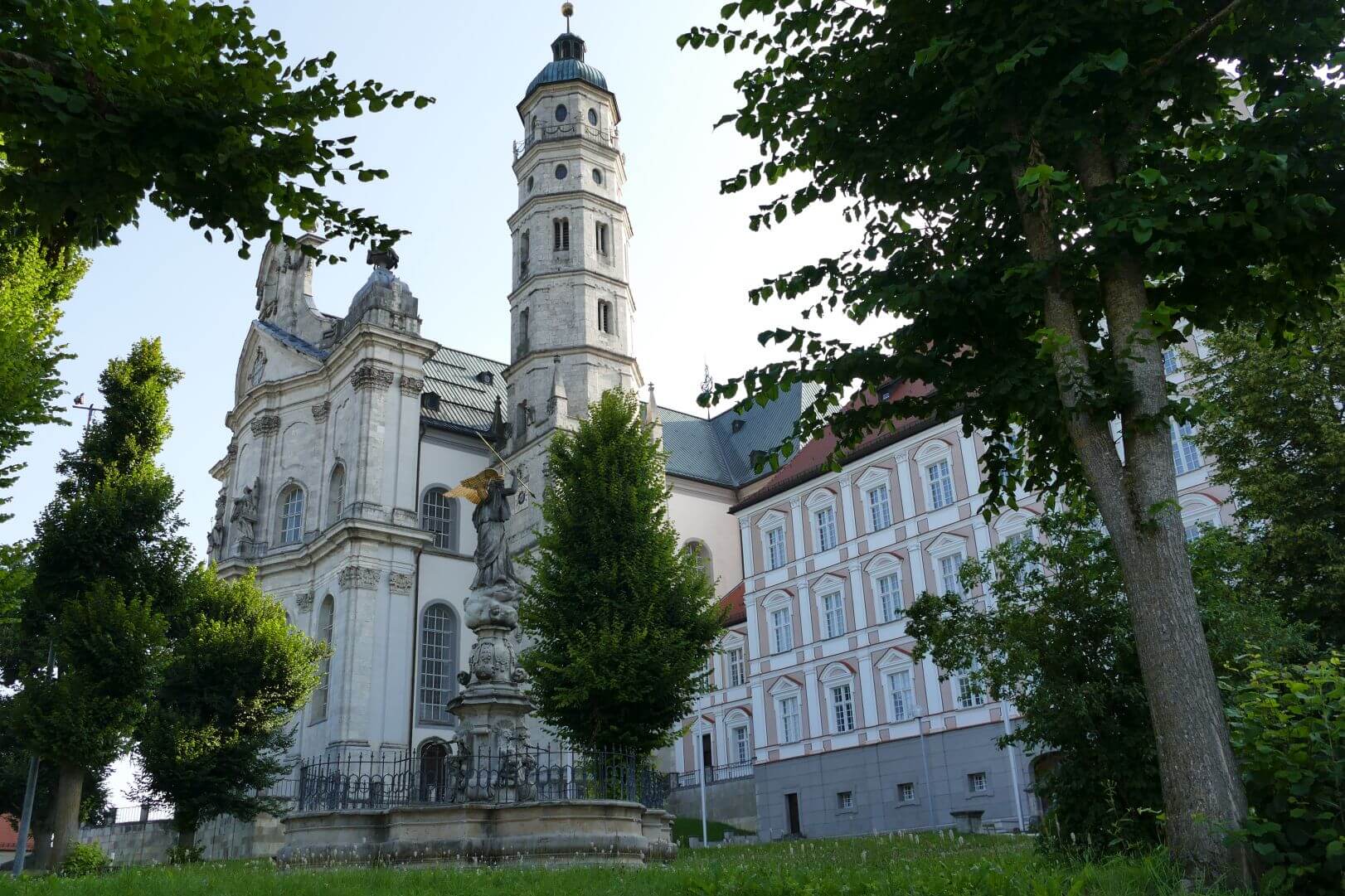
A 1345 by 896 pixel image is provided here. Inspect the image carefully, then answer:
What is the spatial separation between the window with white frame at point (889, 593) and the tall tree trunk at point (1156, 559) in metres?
26.9

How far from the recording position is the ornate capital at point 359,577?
39.4 metres

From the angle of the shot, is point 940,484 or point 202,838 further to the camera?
point 202,838

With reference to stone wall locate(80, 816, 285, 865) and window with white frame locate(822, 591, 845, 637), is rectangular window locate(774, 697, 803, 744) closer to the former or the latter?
window with white frame locate(822, 591, 845, 637)

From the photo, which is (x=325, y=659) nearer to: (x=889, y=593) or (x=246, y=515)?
(x=246, y=515)

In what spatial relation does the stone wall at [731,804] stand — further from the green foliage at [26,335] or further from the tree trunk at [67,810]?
the green foliage at [26,335]

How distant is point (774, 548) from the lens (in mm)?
40406

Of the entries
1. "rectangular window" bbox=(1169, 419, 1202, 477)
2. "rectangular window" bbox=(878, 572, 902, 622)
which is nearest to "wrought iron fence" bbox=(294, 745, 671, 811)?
"rectangular window" bbox=(878, 572, 902, 622)

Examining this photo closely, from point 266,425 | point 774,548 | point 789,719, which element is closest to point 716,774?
point 789,719

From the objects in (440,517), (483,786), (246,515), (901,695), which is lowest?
(483,786)

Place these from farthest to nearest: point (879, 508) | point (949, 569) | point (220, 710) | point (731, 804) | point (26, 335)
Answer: point (731, 804) → point (879, 508) → point (949, 569) → point (220, 710) → point (26, 335)

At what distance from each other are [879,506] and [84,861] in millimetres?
24731

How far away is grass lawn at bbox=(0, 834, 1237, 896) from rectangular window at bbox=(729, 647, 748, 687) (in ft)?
88.2

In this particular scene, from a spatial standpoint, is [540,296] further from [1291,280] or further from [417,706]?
[1291,280]

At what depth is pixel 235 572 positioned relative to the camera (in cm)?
4309
